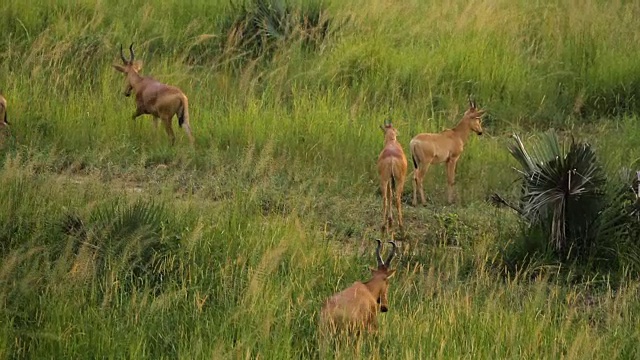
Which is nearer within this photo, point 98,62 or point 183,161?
point 183,161

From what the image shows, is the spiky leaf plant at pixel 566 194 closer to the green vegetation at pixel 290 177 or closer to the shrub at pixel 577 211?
the shrub at pixel 577 211

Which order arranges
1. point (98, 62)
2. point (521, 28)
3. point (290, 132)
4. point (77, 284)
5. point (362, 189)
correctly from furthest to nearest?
point (521, 28) → point (98, 62) → point (290, 132) → point (362, 189) → point (77, 284)

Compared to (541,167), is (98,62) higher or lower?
lower

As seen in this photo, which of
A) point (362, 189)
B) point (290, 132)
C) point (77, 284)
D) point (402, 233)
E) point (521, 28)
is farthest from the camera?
point (521, 28)

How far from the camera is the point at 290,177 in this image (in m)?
9.97

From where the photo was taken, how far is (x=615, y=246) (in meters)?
8.44

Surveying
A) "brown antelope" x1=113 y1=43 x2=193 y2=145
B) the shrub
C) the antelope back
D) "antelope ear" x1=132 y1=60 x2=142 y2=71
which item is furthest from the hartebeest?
the antelope back

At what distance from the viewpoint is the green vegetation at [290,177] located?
6.59 meters

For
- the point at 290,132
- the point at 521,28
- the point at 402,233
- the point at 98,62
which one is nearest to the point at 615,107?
the point at 521,28

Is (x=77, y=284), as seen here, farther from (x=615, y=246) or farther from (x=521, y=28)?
(x=521, y=28)

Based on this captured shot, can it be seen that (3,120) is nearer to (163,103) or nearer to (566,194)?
(163,103)

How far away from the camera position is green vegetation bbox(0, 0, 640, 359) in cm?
659

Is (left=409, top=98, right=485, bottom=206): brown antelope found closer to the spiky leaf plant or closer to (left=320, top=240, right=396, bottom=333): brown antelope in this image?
the spiky leaf plant

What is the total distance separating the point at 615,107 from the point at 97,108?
5090 mm
